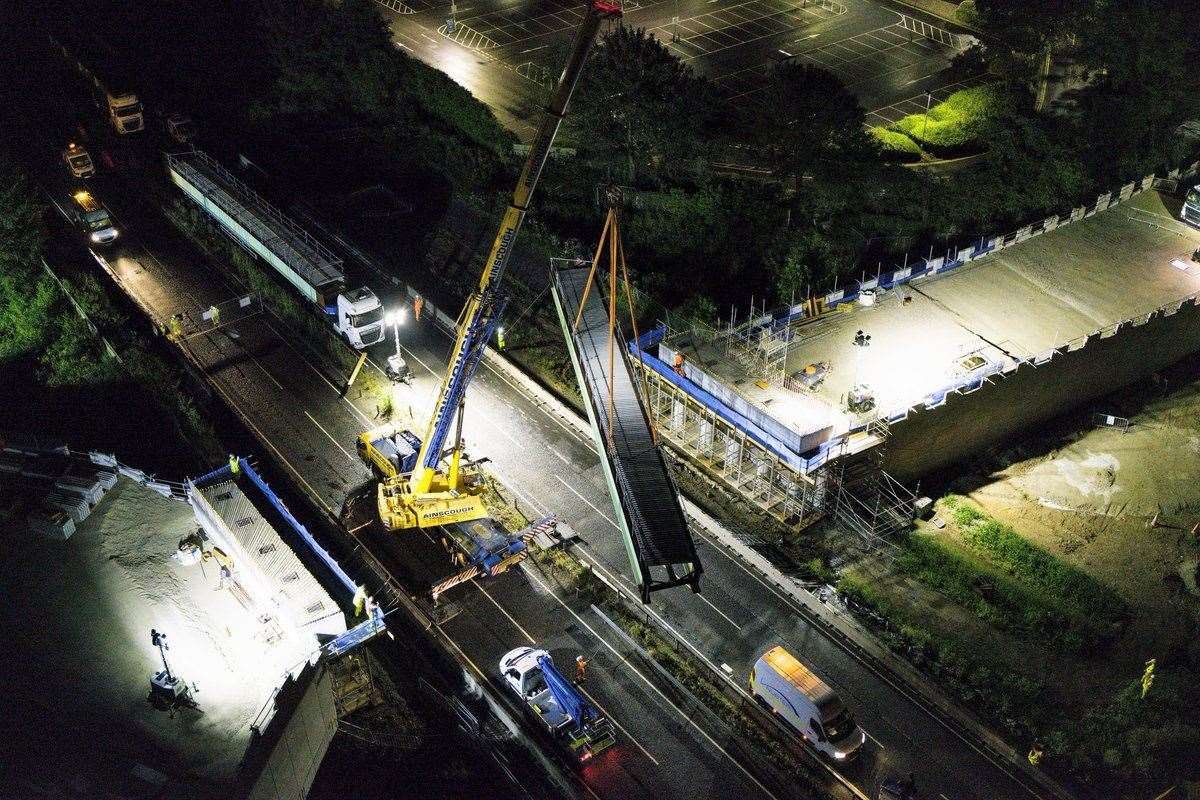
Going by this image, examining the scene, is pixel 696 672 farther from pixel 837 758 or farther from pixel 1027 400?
pixel 1027 400

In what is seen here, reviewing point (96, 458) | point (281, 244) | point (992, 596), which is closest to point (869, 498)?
point (992, 596)

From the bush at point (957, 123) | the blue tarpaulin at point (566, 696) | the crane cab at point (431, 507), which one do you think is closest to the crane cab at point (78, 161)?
the crane cab at point (431, 507)

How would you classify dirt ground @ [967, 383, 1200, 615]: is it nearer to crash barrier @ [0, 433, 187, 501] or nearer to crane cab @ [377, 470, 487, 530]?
crane cab @ [377, 470, 487, 530]

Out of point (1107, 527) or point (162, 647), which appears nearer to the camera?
point (162, 647)

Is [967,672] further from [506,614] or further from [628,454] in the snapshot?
[506,614]

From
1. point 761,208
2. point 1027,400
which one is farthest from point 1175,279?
point 761,208

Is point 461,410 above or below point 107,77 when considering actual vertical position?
below
